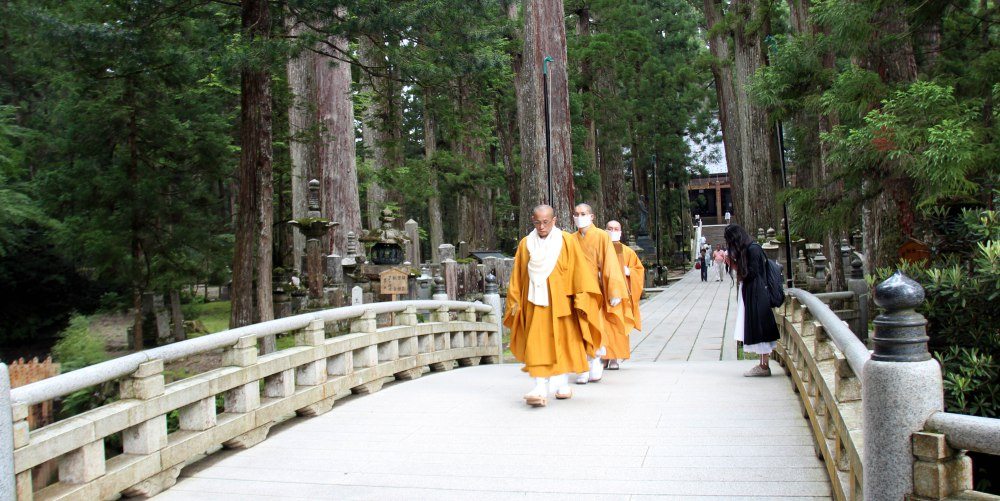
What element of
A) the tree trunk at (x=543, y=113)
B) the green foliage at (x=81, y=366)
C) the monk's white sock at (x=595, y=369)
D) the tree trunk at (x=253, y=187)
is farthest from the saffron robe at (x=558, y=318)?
the tree trunk at (x=543, y=113)

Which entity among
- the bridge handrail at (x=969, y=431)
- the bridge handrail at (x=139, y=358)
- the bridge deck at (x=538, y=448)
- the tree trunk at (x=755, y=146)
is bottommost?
the bridge deck at (x=538, y=448)

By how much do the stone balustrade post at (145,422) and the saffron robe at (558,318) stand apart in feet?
10.1

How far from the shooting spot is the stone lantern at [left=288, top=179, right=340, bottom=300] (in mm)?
18297

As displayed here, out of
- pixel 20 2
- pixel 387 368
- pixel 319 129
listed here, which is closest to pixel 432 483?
pixel 387 368

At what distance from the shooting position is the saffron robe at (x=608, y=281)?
8.43m

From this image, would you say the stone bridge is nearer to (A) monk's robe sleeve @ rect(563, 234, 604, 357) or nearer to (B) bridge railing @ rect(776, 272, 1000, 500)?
(B) bridge railing @ rect(776, 272, 1000, 500)

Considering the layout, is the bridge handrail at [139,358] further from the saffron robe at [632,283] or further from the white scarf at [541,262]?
the saffron robe at [632,283]

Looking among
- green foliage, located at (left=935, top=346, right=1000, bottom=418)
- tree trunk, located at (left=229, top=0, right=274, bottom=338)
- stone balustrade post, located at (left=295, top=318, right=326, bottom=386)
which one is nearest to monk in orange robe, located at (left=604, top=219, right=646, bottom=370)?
stone balustrade post, located at (left=295, top=318, right=326, bottom=386)

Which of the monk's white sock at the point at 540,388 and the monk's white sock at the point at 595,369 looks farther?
the monk's white sock at the point at 595,369

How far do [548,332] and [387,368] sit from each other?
1946 millimetres

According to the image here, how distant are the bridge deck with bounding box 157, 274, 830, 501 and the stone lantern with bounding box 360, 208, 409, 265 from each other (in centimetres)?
1147

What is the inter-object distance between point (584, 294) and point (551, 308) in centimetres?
31

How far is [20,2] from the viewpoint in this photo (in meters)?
17.7

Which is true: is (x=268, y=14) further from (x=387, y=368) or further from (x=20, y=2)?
(x=20, y=2)
